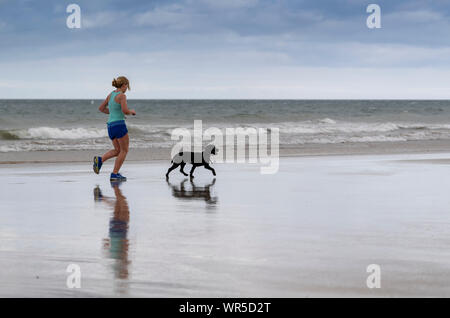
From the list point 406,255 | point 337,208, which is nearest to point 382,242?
point 406,255

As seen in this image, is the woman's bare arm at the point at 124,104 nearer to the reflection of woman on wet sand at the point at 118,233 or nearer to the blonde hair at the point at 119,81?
the blonde hair at the point at 119,81

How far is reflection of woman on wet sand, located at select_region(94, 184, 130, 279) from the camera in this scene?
200 inches

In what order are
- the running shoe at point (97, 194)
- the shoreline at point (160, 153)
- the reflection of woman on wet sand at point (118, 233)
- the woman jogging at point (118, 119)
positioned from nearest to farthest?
the reflection of woman on wet sand at point (118, 233)
the running shoe at point (97, 194)
the woman jogging at point (118, 119)
the shoreline at point (160, 153)

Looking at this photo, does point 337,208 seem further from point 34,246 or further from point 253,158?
point 253,158

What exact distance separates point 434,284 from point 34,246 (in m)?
3.37

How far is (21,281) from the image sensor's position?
466 centimetres

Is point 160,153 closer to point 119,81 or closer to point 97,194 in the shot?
point 119,81

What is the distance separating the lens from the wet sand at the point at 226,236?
15.1 feet

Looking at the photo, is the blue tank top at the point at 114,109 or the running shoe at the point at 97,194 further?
the blue tank top at the point at 114,109

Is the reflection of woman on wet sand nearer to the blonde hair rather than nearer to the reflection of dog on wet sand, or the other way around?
the reflection of dog on wet sand

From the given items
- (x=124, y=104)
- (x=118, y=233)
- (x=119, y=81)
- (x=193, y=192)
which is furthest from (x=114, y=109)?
(x=118, y=233)

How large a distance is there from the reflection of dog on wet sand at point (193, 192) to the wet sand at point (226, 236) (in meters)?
0.03

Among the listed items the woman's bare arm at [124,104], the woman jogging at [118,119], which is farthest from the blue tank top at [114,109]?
the woman's bare arm at [124,104]

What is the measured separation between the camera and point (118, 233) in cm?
A: 638
